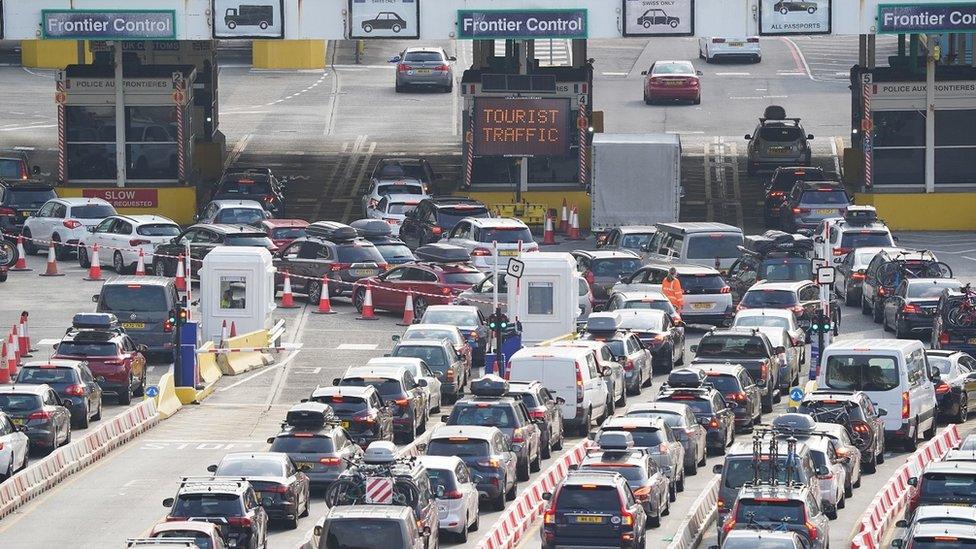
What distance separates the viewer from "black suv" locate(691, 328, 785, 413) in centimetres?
4034

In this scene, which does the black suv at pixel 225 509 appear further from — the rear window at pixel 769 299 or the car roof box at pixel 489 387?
the rear window at pixel 769 299

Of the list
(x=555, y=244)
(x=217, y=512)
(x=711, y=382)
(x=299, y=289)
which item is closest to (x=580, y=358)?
(x=711, y=382)

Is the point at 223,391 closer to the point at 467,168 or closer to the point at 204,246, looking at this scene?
the point at 204,246

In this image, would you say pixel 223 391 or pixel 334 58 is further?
pixel 334 58

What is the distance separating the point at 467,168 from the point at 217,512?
36.4m

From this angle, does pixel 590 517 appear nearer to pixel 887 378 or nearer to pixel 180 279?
pixel 887 378

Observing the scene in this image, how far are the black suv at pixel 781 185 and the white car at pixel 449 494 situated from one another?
3177 cm

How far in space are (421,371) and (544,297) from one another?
7069mm

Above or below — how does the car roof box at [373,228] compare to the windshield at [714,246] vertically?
above

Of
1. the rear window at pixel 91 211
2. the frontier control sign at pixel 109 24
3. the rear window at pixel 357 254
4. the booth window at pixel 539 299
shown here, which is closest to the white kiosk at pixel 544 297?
the booth window at pixel 539 299

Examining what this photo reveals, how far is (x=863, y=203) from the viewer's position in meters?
61.6

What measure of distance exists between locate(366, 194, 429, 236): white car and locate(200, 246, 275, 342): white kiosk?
45.1ft

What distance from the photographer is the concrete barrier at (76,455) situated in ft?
107

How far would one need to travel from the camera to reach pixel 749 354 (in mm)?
40781
